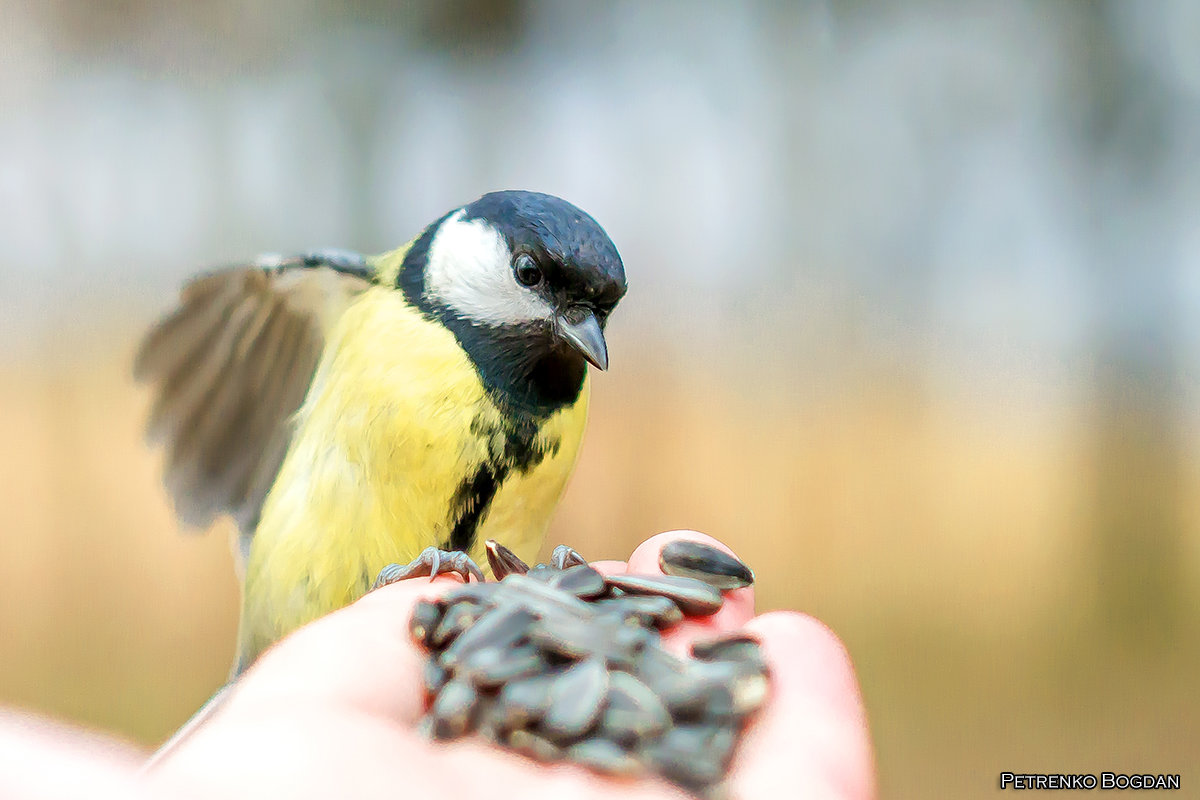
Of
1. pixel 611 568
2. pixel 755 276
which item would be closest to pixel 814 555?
pixel 755 276

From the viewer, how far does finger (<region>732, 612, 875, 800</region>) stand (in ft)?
1.22

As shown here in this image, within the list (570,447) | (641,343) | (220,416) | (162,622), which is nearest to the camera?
(570,447)

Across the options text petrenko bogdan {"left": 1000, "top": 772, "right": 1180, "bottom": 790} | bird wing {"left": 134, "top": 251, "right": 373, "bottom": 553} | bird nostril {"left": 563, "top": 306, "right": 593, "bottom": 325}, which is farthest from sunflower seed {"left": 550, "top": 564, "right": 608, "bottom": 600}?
text petrenko bogdan {"left": 1000, "top": 772, "right": 1180, "bottom": 790}

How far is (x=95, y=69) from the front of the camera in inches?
51.8

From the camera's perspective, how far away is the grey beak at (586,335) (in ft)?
2.19

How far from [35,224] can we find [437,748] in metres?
1.31

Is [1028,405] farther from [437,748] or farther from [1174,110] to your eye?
[437,748]

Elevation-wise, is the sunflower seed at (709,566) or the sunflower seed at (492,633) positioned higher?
the sunflower seed at (492,633)

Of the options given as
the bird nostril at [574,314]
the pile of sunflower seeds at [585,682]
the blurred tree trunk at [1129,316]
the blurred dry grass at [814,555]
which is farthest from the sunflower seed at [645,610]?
the blurred tree trunk at [1129,316]

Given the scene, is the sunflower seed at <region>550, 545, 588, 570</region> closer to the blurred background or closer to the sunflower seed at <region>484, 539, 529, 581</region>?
the sunflower seed at <region>484, 539, 529, 581</region>

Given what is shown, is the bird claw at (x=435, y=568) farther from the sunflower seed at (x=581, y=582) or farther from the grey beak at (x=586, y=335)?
the grey beak at (x=586, y=335)

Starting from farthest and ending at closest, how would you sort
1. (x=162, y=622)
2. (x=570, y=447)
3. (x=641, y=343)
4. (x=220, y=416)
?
(x=641, y=343) → (x=162, y=622) → (x=220, y=416) → (x=570, y=447)

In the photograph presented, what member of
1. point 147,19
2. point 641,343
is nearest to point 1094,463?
point 641,343

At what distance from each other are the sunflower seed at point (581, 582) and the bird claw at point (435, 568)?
0.07 meters
